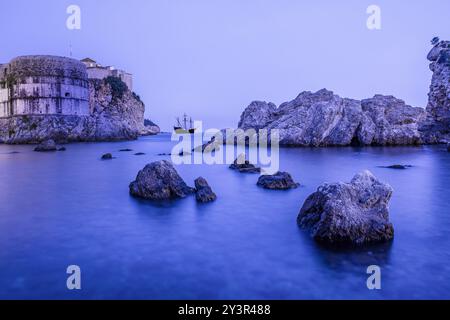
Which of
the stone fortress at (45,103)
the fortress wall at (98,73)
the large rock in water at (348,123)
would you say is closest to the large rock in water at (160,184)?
the large rock in water at (348,123)

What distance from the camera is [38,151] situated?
35.2m

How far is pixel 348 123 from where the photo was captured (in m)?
41.5

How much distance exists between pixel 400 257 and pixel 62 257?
6.55m

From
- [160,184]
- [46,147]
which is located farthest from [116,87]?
[160,184]

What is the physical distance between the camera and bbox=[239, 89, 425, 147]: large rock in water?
40.4 meters

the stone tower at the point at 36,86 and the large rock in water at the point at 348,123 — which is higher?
the stone tower at the point at 36,86

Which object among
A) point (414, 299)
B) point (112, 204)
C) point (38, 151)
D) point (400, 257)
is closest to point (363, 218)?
point (400, 257)

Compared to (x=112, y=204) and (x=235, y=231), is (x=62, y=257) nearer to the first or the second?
(x=235, y=231)

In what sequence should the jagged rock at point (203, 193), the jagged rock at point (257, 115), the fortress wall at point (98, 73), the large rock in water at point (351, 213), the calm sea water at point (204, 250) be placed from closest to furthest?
the calm sea water at point (204, 250) → the large rock in water at point (351, 213) → the jagged rock at point (203, 193) → the jagged rock at point (257, 115) → the fortress wall at point (98, 73)

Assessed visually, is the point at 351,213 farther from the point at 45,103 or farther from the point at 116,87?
the point at 116,87

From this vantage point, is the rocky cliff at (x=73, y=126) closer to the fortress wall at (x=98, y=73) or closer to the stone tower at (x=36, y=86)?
the stone tower at (x=36, y=86)

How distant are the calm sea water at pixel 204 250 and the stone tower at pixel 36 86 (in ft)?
146

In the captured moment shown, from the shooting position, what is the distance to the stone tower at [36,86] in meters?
53.4

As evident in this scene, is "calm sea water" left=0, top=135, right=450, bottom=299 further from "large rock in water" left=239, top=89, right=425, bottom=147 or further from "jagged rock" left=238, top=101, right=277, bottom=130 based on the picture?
"jagged rock" left=238, top=101, right=277, bottom=130
